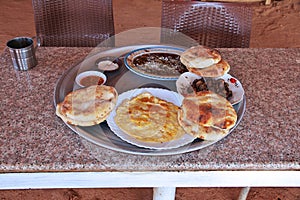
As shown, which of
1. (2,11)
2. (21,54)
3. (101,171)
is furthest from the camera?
(2,11)

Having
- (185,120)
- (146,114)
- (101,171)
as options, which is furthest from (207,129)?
(101,171)

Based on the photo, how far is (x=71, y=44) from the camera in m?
1.78

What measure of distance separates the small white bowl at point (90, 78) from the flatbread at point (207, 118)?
1.18ft

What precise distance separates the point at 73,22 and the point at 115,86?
0.76 m

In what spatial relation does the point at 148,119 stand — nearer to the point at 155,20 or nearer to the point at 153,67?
the point at 153,67

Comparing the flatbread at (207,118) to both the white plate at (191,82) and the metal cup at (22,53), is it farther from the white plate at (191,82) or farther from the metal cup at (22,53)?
the metal cup at (22,53)

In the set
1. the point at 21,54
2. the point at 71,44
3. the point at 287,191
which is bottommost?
the point at 287,191

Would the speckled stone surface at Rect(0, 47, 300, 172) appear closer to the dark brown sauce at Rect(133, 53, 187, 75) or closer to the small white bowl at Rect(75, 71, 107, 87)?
the small white bowl at Rect(75, 71, 107, 87)

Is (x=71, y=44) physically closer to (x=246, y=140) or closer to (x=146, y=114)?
(x=146, y=114)

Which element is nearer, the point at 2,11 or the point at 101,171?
the point at 101,171

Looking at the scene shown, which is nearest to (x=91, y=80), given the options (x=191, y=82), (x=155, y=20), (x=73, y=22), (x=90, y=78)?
(x=90, y=78)

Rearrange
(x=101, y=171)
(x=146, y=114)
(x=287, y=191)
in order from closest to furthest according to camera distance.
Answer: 1. (x=101, y=171)
2. (x=146, y=114)
3. (x=287, y=191)

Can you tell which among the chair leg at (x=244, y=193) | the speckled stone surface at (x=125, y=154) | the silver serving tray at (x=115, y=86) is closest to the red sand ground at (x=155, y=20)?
the chair leg at (x=244, y=193)

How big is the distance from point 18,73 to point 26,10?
313 cm
